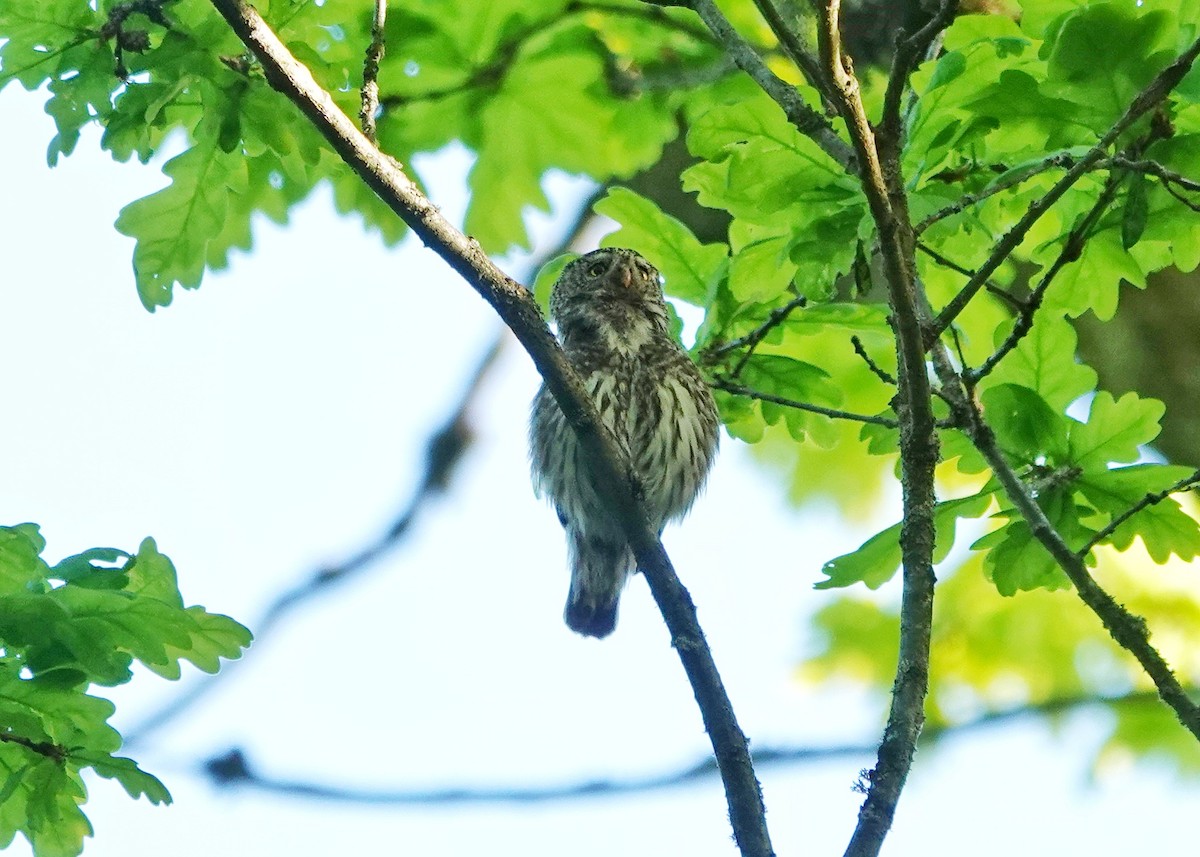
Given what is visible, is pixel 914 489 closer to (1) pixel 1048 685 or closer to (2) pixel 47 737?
(2) pixel 47 737

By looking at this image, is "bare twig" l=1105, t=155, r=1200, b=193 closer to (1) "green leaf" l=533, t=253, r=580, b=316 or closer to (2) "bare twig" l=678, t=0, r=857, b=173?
→ (2) "bare twig" l=678, t=0, r=857, b=173

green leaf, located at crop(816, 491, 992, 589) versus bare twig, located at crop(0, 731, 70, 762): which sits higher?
green leaf, located at crop(816, 491, 992, 589)

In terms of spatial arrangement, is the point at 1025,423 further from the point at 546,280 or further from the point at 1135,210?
the point at 546,280

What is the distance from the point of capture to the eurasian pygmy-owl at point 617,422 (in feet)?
16.5

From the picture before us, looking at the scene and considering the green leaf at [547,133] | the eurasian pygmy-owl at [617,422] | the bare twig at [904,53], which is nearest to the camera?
the bare twig at [904,53]

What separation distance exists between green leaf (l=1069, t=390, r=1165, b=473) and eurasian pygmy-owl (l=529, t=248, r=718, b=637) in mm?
1748

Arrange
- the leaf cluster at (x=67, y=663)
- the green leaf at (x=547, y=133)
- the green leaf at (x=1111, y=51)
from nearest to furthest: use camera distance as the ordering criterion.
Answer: the green leaf at (x=1111, y=51)
the leaf cluster at (x=67, y=663)
the green leaf at (x=547, y=133)

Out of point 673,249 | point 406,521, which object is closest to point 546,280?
point 673,249

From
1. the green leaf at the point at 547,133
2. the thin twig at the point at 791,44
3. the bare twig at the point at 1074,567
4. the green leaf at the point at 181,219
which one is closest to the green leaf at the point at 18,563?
the green leaf at the point at 181,219

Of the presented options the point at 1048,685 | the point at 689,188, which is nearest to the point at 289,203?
the point at 689,188

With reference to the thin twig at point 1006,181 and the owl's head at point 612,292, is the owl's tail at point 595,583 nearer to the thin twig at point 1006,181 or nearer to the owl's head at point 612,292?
the owl's head at point 612,292

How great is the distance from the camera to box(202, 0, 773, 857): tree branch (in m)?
2.60

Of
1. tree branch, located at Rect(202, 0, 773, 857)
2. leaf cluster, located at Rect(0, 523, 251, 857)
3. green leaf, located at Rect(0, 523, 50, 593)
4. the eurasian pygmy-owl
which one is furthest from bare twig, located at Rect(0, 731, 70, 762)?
the eurasian pygmy-owl

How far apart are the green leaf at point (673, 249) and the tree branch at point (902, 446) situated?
3.88ft
